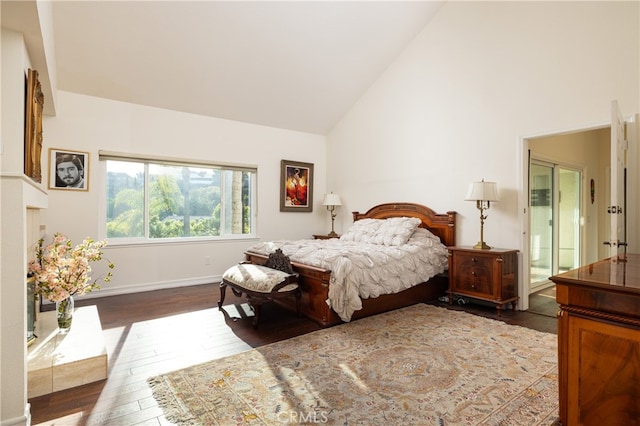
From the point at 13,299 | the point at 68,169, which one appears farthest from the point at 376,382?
the point at 68,169

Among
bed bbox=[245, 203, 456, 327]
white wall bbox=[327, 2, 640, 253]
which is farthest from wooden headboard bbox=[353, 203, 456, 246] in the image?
white wall bbox=[327, 2, 640, 253]

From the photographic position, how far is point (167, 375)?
7.32ft

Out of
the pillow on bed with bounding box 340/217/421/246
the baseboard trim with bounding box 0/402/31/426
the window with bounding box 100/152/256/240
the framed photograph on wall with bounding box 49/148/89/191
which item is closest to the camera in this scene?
the baseboard trim with bounding box 0/402/31/426

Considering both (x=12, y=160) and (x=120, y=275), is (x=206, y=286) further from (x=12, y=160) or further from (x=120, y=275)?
(x=12, y=160)

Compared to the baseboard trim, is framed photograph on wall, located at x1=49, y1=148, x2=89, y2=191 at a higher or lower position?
higher

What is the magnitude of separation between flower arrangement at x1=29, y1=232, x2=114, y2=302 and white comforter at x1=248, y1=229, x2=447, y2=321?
1866 millimetres

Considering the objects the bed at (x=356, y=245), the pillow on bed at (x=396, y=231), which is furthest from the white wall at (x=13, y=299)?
the pillow on bed at (x=396, y=231)

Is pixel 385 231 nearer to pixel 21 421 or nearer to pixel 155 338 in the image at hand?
pixel 155 338

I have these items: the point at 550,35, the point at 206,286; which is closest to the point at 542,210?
the point at 550,35

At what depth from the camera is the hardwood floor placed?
1.87 meters

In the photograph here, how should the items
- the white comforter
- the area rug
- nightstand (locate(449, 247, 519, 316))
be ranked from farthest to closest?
1. nightstand (locate(449, 247, 519, 316))
2. the white comforter
3. the area rug

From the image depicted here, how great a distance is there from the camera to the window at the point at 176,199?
4.61 metres

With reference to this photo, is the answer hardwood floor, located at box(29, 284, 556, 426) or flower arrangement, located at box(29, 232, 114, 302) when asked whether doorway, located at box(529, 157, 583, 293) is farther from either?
flower arrangement, located at box(29, 232, 114, 302)

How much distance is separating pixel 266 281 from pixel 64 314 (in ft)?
5.29
